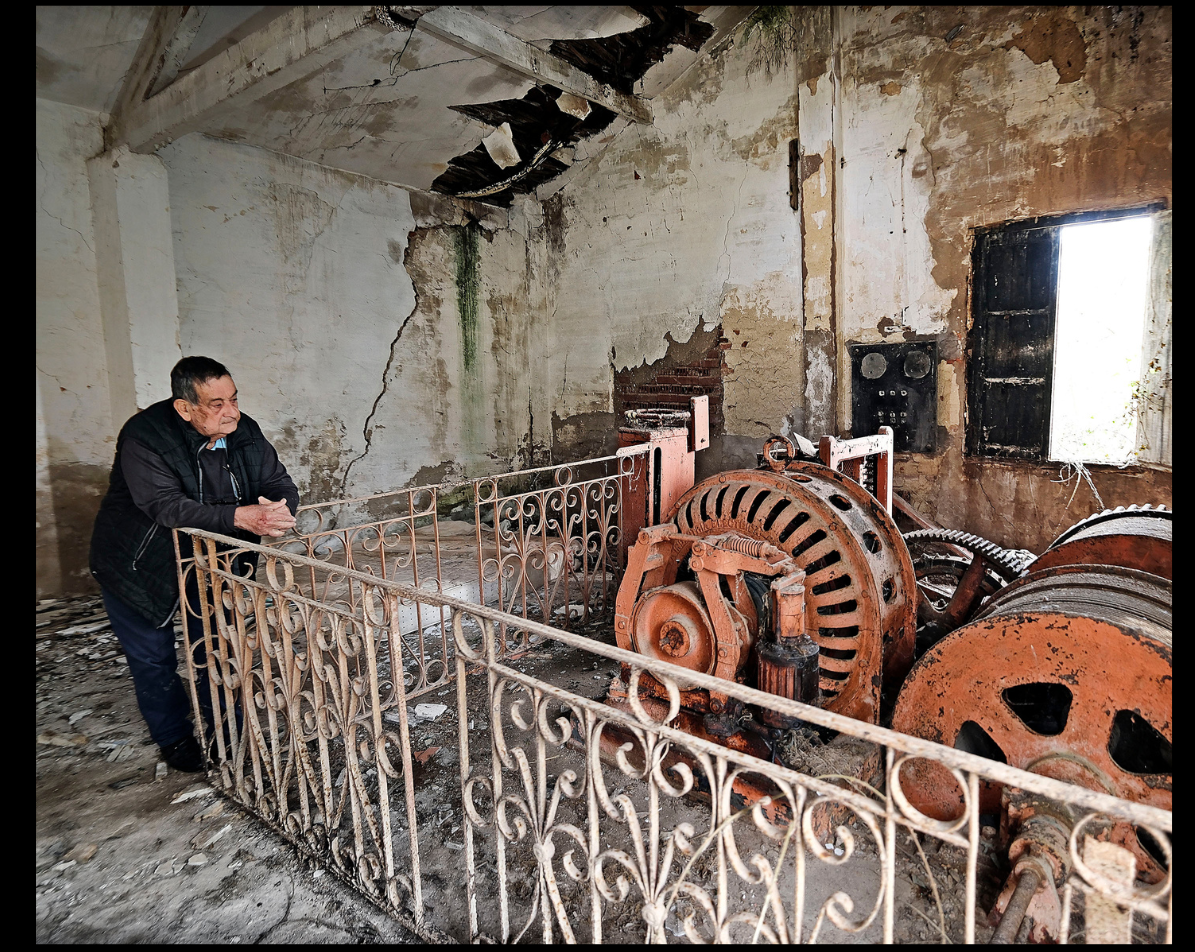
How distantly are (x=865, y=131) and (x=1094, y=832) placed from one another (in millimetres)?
5514

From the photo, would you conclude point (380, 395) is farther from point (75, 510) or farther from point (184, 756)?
point (184, 756)

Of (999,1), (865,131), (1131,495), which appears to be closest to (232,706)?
(1131,495)

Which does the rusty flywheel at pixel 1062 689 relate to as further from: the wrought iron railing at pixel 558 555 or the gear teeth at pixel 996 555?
the wrought iron railing at pixel 558 555

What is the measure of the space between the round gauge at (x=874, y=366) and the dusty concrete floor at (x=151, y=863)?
531cm

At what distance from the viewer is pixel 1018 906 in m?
1.76

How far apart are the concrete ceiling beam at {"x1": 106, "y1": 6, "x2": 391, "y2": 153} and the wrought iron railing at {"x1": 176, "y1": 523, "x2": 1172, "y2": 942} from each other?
10.4ft

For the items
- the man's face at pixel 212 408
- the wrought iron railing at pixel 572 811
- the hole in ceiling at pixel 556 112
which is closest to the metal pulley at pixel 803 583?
the wrought iron railing at pixel 572 811

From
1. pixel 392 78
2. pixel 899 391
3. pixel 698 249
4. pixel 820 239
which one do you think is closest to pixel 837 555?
pixel 899 391

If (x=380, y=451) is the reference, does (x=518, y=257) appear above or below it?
above

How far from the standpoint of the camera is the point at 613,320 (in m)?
7.55

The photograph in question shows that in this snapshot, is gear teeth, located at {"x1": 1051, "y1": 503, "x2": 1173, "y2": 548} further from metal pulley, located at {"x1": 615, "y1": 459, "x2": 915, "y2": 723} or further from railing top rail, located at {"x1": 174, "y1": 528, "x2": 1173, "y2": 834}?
railing top rail, located at {"x1": 174, "y1": 528, "x2": 1173, "y2": 834}

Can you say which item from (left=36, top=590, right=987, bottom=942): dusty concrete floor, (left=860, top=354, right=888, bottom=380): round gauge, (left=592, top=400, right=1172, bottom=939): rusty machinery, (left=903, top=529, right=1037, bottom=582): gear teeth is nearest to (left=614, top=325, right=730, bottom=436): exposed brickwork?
(left=860, top=354, right=888, bottom=380): round gauge

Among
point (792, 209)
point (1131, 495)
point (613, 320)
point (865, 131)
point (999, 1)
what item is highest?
point (999, 1)
